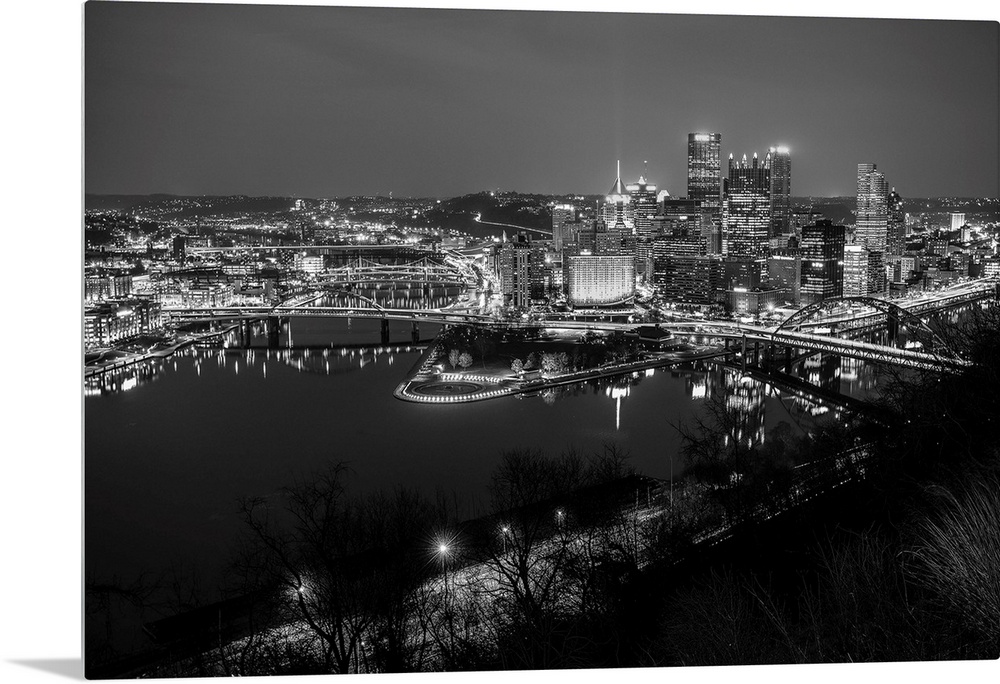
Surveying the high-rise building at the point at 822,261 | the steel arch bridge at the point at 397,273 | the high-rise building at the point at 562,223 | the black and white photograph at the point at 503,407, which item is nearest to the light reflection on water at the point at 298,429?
the black and white photograph at the point at 503,407

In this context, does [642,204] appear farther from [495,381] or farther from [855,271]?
[855,271]

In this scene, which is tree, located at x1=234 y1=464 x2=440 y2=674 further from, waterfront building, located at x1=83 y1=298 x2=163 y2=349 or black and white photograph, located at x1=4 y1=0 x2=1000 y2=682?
waterfront building, located at x1=83 y1=298 x2=163 y2=349

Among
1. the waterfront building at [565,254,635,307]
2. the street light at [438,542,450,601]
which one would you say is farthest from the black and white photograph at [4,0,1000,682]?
the waterfront building at [565,254,635,307]

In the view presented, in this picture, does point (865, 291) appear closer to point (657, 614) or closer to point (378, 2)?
point (657, 614)

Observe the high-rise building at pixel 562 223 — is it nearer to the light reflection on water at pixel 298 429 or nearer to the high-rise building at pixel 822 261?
the light reflection on water at pixel 298 429

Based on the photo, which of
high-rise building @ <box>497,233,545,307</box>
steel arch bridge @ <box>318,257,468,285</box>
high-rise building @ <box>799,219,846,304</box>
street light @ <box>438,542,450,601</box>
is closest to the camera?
street light @ <box>438,542,450,601</box>

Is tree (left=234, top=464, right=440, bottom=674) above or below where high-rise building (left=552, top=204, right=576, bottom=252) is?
below
